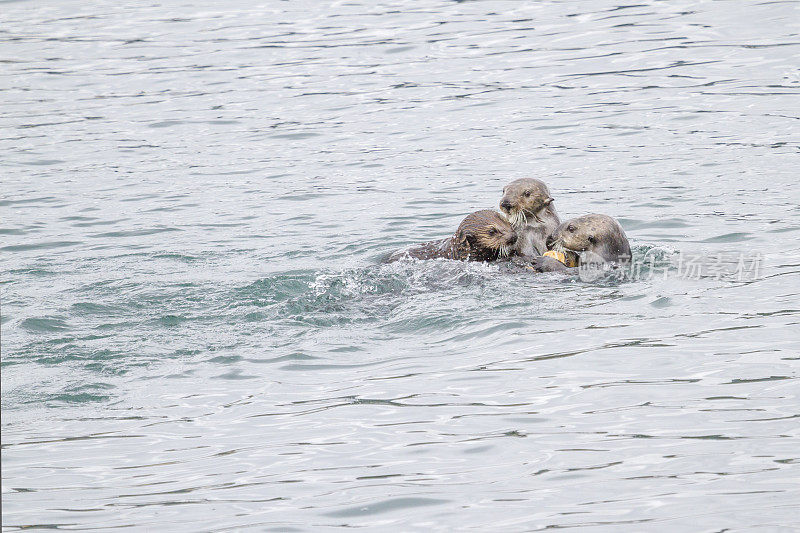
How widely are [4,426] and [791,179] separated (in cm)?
746

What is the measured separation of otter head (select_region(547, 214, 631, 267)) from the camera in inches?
280

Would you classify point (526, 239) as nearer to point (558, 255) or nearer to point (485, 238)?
point (558, 255)

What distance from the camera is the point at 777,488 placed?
152 inches

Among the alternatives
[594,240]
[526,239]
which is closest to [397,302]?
[526,239]

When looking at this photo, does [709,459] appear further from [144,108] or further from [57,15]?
[57,15]

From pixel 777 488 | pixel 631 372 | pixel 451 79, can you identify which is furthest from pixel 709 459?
pixel 451 79

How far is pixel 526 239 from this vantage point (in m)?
7.47

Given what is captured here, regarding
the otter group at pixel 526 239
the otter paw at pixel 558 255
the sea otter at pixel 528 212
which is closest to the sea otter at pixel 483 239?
the otter group at pixel 526 239

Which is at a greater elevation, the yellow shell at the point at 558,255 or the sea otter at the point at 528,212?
the sea otter at the point at 528,212

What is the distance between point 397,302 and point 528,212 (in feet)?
4.54

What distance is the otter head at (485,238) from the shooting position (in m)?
7.07

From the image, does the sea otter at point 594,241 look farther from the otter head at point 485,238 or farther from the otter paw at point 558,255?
the otter head at point 485,238

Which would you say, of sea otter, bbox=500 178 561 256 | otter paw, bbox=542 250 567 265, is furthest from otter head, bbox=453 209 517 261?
otter paw, bbox=542 250 567 265

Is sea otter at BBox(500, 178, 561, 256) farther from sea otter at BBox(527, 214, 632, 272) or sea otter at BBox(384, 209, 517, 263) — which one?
sea otter at BBox(527, 214, 632, 272)
